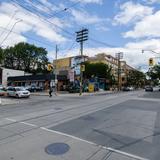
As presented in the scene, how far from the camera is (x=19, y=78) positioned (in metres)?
68.7

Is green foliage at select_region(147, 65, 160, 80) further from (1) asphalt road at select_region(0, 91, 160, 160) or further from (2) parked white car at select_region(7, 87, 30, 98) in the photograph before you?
(1) asphalt road at select_region(0, 91, 160, 160)

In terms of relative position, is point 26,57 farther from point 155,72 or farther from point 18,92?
point 18,92

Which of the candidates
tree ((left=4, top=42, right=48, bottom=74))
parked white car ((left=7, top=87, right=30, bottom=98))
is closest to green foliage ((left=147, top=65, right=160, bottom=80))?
tree ((left=4, top=42, right=48, bottom=74))

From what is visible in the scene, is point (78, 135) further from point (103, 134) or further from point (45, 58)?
point (45, 58)

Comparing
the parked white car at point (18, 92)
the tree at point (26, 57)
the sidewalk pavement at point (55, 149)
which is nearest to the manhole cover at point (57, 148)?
the sidewalk pavement at point (55, 149)

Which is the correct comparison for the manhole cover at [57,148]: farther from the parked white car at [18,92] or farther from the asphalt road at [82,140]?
the parked white car at [18,92]

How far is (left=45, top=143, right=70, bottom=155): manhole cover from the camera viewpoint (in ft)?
21.2

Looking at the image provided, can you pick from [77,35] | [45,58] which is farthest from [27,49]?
[77,35]

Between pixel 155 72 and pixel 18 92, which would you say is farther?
pixel 155 72

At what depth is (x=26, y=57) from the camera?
92938 mm

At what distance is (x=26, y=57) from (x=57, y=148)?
8902 cm

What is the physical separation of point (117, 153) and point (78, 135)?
2375mm

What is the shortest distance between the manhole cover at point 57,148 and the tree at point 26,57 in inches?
3462

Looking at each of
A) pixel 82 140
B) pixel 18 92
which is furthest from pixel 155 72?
pixel 82 140
